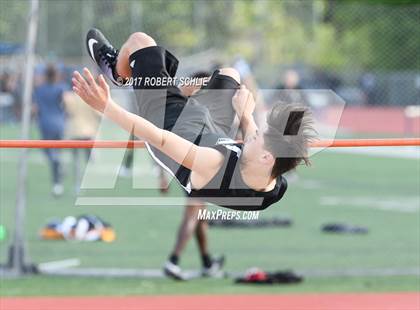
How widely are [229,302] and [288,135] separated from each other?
2677mm

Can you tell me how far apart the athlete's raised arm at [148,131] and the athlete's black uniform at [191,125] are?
11 centimetres

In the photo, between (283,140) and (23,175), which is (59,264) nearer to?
(23,175)

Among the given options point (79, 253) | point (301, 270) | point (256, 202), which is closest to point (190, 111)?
point (256, 202)

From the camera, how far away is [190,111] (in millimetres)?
5816

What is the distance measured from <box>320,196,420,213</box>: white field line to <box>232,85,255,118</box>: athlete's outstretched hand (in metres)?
7.03

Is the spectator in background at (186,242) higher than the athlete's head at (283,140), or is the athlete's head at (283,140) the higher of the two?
the athlete's head at (283,140)

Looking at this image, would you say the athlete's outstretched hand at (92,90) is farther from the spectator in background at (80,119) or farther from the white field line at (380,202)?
the spectator in background at (80,119)

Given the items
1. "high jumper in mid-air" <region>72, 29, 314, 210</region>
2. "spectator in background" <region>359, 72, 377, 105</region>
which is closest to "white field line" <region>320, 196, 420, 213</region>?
"high jumper in mid-air" <region>72, 29, 314, 210</region>

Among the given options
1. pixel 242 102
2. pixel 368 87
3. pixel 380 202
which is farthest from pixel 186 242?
pixel 368 87

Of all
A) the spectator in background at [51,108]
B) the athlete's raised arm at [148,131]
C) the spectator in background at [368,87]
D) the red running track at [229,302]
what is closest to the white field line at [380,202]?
the spectator in background at [51,108]

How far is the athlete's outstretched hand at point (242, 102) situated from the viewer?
6008 mm

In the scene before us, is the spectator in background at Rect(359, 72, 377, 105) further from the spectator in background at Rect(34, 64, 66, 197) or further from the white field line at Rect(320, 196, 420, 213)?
the spectator in background at Rect(34, 64, 66, 197)

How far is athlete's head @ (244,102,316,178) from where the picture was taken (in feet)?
17.5

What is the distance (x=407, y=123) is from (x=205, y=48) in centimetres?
1063
